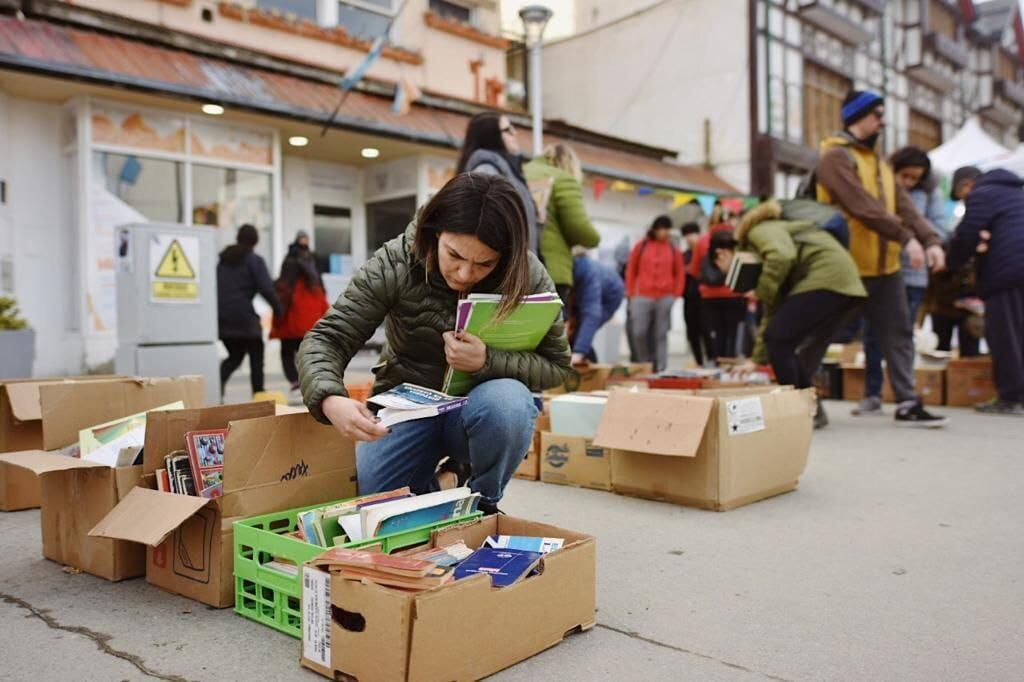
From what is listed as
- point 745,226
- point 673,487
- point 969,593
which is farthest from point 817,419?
point 969,593

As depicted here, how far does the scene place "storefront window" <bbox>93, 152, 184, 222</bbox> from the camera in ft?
30.2

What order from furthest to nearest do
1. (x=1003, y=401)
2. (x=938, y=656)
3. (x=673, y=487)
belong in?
1. (x=1003, y=401)
2. (x=673, y=487)
3. (x=938, y=656)

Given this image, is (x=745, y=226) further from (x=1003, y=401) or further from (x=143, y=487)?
(x=143, y=487)

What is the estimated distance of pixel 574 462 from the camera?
13.2 feet

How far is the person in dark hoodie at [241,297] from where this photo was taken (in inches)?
278

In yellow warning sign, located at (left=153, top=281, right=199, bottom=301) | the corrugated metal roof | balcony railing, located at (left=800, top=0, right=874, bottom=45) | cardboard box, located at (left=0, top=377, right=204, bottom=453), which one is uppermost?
balcony railing, located at (left=800, top=0, right=874, bottom=45)

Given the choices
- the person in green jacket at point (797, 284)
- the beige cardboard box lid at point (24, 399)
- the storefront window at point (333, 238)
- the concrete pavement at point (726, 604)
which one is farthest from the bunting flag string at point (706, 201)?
the beige cardboard box lid at point (24, 399)

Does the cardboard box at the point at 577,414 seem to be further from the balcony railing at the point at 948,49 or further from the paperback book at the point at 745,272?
the balcony railing at the point at 948,49

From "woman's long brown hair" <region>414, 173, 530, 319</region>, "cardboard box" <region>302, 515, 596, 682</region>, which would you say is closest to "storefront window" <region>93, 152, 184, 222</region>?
"woman's long brown hair" <region>414, 173, 530, 319</region>

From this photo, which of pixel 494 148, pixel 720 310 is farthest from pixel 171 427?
pixel 720 310

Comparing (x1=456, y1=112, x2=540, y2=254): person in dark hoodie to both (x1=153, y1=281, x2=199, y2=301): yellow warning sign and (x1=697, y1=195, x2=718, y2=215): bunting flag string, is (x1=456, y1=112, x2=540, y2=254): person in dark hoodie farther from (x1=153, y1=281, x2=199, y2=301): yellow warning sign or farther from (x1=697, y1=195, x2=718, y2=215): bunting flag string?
(x1=697, y1=195, x2=718, y2=215): bunting flag string

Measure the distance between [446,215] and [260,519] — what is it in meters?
0.96

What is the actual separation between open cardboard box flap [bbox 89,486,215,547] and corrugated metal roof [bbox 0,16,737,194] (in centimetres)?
707

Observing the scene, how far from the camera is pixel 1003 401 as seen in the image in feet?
21.1
